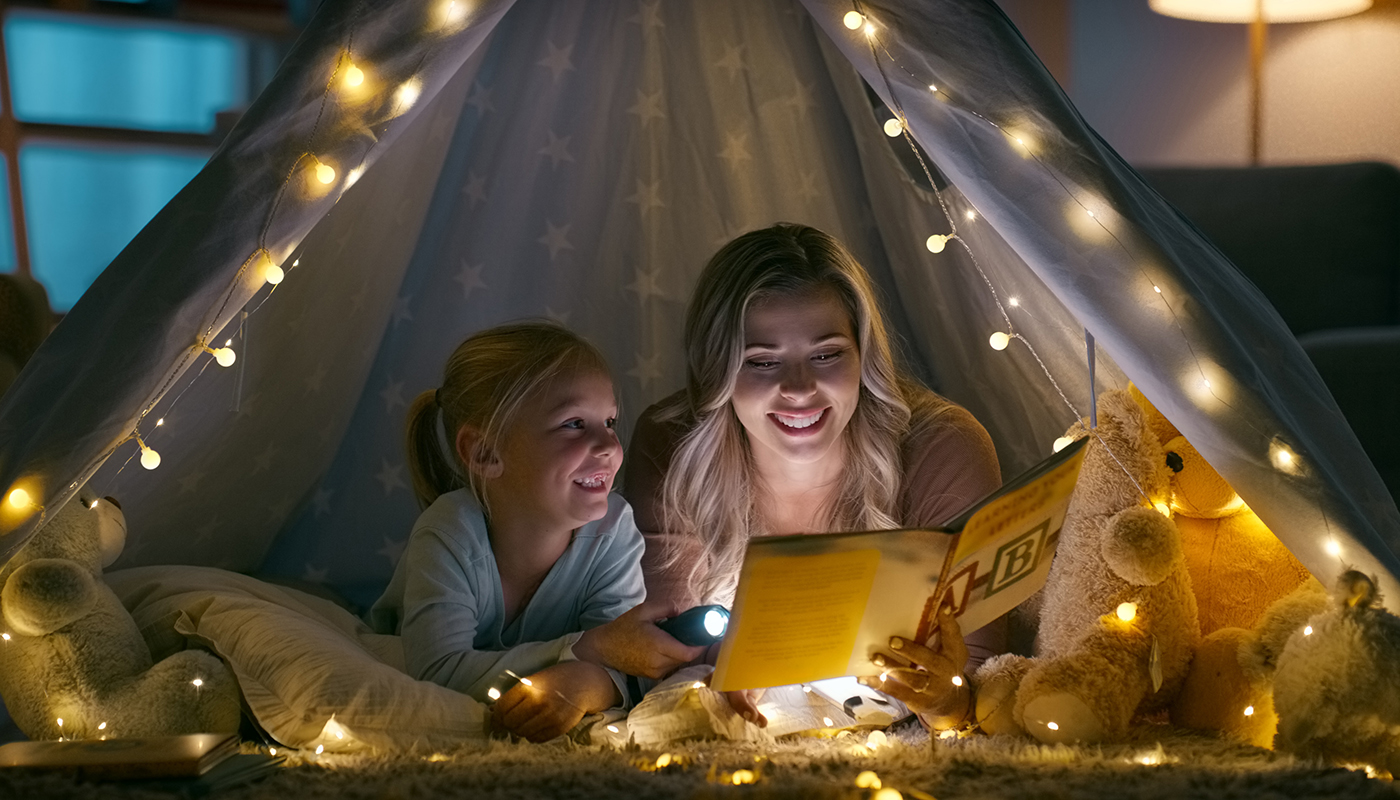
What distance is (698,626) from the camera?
139cm

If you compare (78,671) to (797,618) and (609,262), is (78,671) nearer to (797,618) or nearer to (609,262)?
(797,618)

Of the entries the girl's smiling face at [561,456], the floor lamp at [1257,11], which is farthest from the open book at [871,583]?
the floor lamp at [1257,11]

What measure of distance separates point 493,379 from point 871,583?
650 mm

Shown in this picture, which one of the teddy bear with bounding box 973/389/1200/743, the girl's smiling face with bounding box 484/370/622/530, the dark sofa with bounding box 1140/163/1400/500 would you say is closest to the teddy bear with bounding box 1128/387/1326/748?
the teddy bear with bounding box 973/389/1200/743

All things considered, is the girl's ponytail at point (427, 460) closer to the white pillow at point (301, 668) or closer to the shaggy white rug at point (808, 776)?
the white pillow at point (301, 668)

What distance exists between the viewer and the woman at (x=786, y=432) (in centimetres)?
152

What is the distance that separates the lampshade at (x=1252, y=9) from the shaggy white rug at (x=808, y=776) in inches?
86.5

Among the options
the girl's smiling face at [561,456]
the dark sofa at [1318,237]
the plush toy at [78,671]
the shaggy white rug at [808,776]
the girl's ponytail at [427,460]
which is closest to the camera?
the shaggy white rug at [808,776]

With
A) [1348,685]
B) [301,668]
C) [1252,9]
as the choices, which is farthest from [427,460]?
[1252,9]

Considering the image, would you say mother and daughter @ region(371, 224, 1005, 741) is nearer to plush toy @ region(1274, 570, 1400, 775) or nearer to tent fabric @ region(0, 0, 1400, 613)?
tent fabric @ region(0, 0, 1400, 613)

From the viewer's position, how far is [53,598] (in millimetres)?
1317

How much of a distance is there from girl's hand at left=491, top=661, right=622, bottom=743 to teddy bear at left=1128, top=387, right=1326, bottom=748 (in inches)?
26.2

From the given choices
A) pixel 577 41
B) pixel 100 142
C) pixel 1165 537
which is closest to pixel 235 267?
→ pixel 577 41

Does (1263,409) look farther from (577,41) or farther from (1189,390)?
(577,41)
